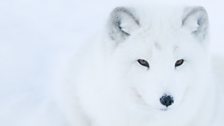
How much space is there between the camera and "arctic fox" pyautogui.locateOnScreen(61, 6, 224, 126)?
12.4ft

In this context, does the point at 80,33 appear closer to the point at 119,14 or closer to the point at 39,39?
the point at 39,39

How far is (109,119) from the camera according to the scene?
421 cm

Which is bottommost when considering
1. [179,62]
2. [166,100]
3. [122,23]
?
[166,100]

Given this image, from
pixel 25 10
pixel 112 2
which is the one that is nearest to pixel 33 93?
pixel 25 10

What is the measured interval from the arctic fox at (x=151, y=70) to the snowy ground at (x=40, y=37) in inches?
31.1

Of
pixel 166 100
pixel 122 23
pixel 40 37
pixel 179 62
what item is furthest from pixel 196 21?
pixel 40 37

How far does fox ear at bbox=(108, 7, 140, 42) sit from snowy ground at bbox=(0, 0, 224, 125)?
1056 mm

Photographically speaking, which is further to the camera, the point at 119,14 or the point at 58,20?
the point at 58,20

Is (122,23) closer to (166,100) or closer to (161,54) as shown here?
(161,54)

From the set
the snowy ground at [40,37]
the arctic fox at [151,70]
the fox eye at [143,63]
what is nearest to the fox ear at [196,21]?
the arctic fox at [151,70]

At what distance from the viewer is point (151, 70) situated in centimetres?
379

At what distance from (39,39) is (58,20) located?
0.54m

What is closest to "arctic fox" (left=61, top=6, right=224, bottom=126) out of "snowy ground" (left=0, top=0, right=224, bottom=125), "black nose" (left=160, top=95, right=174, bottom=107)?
"black nose" (left=160, top=95, right=174, bottom=107)

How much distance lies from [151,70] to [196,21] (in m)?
0.49
